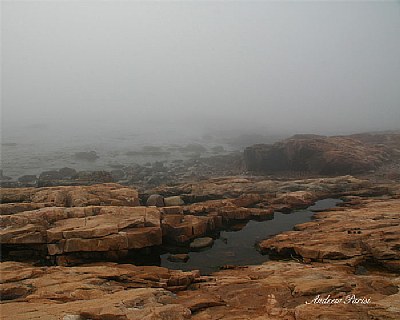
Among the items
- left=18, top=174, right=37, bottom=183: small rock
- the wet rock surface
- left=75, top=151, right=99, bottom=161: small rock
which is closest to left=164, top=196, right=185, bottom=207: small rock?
the wet rock surface

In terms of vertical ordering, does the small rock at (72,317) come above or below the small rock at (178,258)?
above

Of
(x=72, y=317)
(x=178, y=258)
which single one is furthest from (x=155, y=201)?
(x=72, y=317)

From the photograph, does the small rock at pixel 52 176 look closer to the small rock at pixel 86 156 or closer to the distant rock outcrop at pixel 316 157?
the small rock at pixel 86 156

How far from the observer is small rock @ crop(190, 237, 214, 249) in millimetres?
23308

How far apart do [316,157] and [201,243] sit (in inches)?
1289

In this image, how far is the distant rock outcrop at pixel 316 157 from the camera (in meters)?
45.6

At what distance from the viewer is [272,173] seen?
50750 mm

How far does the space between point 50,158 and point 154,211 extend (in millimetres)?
61531

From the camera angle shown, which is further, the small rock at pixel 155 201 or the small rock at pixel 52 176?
the small rock at pixel 52 176

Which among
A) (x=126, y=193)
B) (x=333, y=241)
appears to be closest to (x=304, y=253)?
(x=333, y=241)

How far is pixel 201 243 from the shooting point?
23.5m

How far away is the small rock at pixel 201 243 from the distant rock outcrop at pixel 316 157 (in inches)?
1199

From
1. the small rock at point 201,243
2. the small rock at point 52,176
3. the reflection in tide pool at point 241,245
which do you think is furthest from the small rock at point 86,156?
the reflection in tide pool at point 241,245

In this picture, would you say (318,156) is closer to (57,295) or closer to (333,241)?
(333,241)
